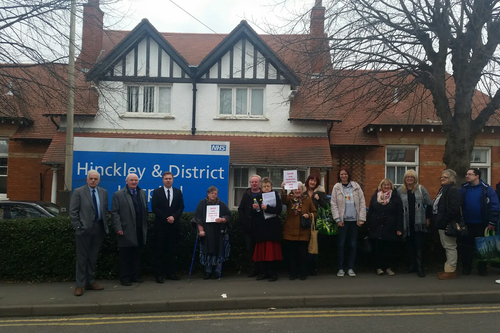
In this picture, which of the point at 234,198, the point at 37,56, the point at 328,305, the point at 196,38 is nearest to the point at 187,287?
the point at 328,305


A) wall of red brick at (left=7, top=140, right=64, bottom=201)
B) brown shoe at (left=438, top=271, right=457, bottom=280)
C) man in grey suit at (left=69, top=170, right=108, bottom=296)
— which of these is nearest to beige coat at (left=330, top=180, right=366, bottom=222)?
brown shoe at (left=438, top=271, right=457, bottom=280)

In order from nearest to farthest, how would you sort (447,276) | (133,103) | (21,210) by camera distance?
1. (447,276)
2. (21,210)
3. (133,103)

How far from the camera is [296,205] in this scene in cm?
762

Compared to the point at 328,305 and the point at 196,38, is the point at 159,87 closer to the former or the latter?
the point at 196,38

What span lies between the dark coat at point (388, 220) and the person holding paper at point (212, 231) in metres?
2.61

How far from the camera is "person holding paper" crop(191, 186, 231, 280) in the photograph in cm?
768

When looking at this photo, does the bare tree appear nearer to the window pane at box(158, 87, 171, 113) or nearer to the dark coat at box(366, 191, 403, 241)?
the dark coat at box(366, 191, 403, 241)

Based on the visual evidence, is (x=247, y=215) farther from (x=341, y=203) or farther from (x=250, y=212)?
(x=341, y=203)

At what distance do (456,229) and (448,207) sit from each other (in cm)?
38

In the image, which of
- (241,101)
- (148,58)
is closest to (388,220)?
(241,101)

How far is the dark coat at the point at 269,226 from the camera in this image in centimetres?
755

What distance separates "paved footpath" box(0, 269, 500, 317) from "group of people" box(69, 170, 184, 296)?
0.33m

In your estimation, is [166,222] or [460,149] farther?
[460,149]

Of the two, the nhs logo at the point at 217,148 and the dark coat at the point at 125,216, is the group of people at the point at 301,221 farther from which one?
the nhs logo at the point at 217,148
